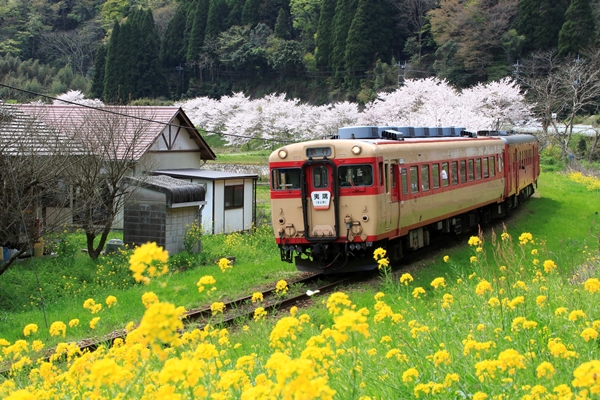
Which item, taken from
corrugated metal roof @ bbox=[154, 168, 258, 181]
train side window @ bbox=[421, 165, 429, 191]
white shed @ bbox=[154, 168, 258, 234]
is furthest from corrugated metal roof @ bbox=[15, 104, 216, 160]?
train side window @ bbox=[421, 165, 429, 191]

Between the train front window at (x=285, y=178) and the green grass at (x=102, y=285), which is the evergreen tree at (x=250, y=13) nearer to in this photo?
the green grass at (x=102, y=285)

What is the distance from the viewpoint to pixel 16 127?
545 inches

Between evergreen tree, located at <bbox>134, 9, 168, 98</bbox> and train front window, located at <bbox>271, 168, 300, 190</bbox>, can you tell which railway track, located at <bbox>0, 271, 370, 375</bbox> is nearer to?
train front window, located at <bbox>271, 168, 300, 190</bbox>

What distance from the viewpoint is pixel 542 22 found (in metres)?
45.7

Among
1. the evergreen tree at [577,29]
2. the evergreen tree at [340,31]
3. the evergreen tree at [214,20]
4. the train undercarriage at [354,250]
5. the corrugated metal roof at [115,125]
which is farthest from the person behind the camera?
the evergreen tree at [214,20]

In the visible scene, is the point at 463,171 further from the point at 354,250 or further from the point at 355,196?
the point at 355,196

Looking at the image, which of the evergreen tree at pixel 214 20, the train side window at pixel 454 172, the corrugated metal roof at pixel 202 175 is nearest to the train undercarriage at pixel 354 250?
the train side window at pixel 454 172

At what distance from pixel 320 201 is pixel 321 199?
0.14 ft

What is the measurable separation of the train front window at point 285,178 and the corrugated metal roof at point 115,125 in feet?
13.6

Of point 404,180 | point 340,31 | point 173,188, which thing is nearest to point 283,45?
point 340,31

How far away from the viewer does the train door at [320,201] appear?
466 inches

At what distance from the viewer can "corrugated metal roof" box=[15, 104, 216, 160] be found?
50.0ft

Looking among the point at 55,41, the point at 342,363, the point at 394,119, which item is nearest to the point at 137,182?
the point at 342,363

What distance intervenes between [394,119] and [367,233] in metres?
32.9
